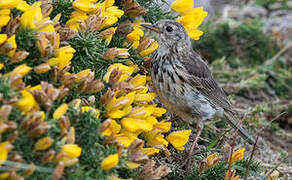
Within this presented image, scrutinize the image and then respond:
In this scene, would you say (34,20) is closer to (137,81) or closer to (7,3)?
(7,3)

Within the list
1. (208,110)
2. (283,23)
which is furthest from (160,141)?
(283,23)

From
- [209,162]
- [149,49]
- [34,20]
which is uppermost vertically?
[34,20]

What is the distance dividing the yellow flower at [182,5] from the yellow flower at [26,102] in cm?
200

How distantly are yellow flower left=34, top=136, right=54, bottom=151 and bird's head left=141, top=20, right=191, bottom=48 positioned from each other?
189 centimetres

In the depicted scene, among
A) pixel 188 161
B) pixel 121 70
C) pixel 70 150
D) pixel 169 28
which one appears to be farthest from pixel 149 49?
pixel 70 150

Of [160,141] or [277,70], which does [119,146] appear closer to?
[160,141]

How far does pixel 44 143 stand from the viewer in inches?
88.6

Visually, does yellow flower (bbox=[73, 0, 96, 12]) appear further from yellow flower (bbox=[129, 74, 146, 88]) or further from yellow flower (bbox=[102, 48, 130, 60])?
yellow flower (bbox=[129, 74, 146, 88])

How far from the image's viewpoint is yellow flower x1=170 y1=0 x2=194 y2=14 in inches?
151

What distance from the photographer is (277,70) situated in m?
6.77

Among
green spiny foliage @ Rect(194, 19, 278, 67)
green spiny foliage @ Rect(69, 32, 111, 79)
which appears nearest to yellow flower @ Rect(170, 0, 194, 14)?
green spiny foliage @ Rect(69, 32, 111, 79)

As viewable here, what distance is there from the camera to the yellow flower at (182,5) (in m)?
3.83

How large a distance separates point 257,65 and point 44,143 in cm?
526

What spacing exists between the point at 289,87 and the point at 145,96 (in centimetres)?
414
